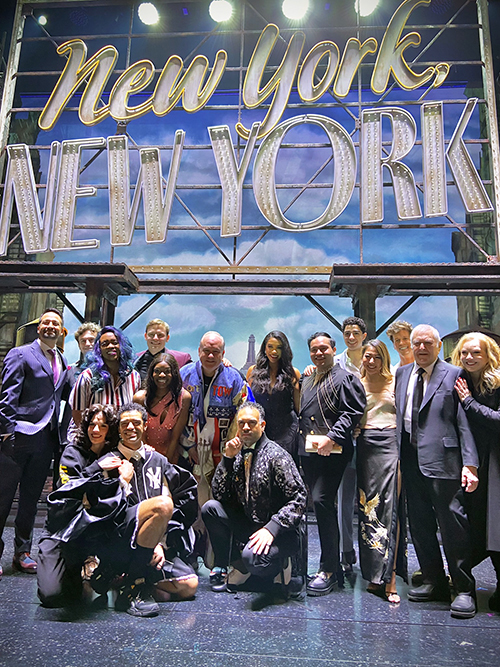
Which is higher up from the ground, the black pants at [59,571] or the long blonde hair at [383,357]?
the long blonde hair at [383,357]

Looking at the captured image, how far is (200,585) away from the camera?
3787 mm

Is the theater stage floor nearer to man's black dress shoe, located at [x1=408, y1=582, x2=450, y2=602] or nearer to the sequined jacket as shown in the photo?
man's black dress shoe, located at [x1=408, y1=582, x2=450, y2=602]

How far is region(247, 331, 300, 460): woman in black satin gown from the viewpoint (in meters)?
4.21

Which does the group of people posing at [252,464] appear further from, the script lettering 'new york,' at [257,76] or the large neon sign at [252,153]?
the script lettering 'new york,' at [257,76]

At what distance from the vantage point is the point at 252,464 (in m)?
3.69

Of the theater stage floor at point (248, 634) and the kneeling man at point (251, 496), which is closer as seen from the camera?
the theater stage floor at point (248, 634)

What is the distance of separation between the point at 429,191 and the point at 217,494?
549cm

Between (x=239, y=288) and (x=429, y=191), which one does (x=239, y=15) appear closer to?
(x=429, y=191)

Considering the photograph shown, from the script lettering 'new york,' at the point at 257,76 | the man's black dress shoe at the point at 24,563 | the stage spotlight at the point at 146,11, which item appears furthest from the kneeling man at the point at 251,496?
the stage spotlight at the point at 146,11

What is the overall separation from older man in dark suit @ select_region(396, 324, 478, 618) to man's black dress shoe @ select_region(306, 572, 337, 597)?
0.53m

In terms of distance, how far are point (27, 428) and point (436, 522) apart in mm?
3100

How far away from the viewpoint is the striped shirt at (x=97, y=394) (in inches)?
159

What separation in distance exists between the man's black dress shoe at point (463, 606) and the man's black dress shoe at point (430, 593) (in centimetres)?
26

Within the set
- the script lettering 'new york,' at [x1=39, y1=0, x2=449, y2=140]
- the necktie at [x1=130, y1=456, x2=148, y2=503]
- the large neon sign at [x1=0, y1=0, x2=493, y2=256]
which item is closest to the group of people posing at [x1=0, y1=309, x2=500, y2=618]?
the necktie at [x1=130, y1=456, x2=148, y2=503]
